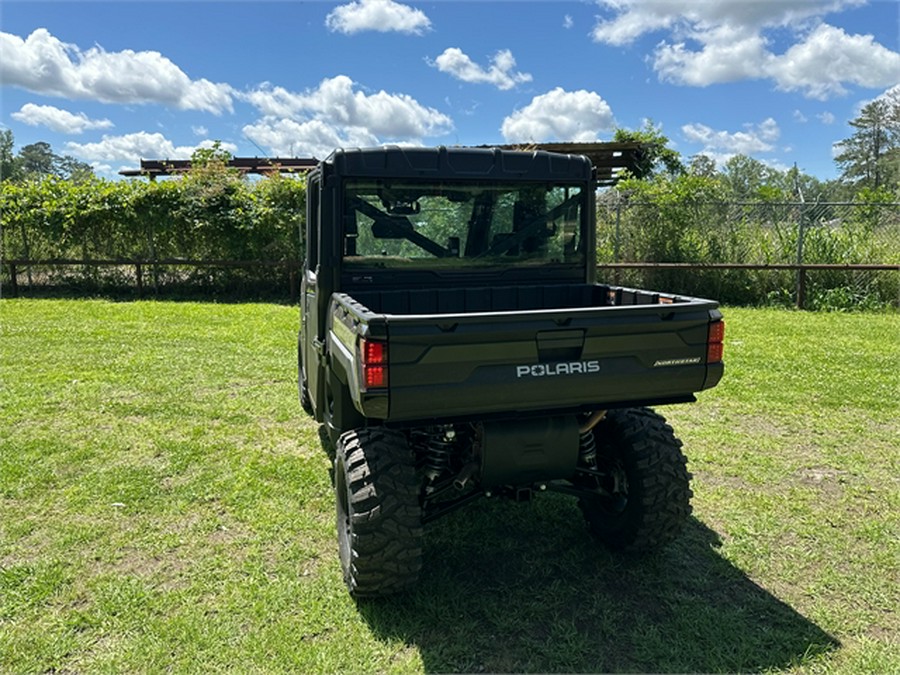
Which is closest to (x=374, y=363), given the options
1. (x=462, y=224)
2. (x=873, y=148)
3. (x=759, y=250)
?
(x=462, y=224)

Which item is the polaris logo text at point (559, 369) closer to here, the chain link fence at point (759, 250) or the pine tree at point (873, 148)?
the chain link fence at point (759, 250)

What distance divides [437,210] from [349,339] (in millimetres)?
1249

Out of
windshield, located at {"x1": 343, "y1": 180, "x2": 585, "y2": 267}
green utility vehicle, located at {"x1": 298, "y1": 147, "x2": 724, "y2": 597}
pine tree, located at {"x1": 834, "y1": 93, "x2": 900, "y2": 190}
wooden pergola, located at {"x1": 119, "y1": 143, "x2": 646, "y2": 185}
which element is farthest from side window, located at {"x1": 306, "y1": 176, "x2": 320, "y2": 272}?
pine tree, located at {"x1": 834, "y1": 93, "x2": 900, "y2": 190}

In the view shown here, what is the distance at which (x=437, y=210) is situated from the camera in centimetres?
356

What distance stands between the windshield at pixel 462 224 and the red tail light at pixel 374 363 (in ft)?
4.04

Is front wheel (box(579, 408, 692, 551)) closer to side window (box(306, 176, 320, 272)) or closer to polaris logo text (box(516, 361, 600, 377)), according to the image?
polaris logo text (box(516, 361, 600, 377))

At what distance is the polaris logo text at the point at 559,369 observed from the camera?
247 centimetres

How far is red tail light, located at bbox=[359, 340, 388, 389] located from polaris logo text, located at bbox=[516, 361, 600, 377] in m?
0.53

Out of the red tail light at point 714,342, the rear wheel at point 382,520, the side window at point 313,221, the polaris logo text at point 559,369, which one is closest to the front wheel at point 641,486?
the red tail light at point 714,342

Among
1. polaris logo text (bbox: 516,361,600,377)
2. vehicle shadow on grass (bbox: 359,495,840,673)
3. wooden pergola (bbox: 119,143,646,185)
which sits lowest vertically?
vehicle shadow on grass (bbox: 359,495,840,673)

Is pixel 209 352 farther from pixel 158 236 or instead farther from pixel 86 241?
pixel 86 241

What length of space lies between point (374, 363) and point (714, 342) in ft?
4.82

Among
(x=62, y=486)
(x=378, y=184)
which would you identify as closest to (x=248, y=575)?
(x=62, y=486)

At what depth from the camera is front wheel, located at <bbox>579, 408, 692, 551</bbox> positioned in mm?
2977
